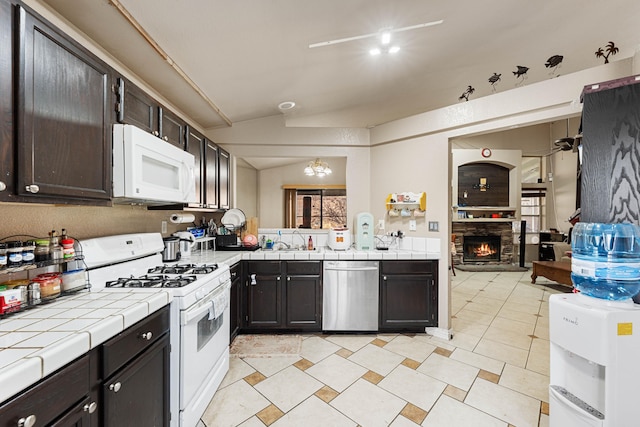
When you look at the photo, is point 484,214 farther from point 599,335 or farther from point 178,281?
point 178,281

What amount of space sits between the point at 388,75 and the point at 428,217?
163 centimetres

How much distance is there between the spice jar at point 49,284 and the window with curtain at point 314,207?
17.8 ft

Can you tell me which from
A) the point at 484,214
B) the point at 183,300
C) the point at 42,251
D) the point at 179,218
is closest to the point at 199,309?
the point at 183,300

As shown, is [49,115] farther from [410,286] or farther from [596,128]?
[410,286]

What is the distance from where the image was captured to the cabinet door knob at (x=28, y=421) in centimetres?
68

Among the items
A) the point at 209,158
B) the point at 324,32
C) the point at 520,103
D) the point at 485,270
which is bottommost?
the point at 485,270

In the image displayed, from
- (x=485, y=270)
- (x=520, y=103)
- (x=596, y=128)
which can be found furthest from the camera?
(x=485, y=270)

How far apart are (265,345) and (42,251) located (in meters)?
1.90

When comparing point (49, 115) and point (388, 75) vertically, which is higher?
point (388, 75)

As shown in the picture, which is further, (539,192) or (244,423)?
(539,192)

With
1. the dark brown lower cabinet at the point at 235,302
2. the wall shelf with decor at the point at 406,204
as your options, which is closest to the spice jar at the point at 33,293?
the dark brown lower cabinet at the point at 235,302

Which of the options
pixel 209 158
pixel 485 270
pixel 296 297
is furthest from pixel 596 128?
pixel 485 270

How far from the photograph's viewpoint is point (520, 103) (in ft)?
7.54

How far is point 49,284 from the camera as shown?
3.90 feet
